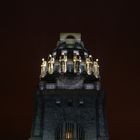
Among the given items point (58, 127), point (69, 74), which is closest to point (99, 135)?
point (58, 127)

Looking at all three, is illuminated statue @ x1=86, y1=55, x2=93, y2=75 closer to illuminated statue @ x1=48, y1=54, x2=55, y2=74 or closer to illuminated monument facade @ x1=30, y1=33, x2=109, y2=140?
illuminated monument facade @ x1=30, y1=33, x2=109, y2=140

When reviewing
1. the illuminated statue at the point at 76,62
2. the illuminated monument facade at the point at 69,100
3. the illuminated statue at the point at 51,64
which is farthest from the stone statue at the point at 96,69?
the illuminated statue at the point at 51,64

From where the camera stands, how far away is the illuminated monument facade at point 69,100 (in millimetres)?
73750

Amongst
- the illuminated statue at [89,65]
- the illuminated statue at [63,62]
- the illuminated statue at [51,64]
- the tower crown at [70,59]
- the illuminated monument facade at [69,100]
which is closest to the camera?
the illuminated monument facade at [69,100]

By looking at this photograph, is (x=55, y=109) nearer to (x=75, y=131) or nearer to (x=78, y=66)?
(x=75, y=131)

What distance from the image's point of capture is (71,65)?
8488 cm

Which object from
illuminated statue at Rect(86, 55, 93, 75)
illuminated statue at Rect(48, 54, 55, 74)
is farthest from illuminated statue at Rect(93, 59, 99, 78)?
illuminated statue at Rect(48, 54, 55, 74)

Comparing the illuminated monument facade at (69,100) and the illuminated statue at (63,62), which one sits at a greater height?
the illuminated statue at (63,62)

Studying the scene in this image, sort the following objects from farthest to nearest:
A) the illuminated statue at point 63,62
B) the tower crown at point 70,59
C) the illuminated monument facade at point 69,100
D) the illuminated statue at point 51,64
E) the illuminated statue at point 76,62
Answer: the tower crown at point 70,59, the illuminated statue at point 51,64, the illuminated statue at point 76,62, the illuminated statue at point 63,62, the illuminated monument facade at point 69,100

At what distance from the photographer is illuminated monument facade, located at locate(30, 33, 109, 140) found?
73.8m

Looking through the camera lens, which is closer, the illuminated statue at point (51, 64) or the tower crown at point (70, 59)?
the illuminated statue at point (51, 64)

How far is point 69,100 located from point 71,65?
9.09 m

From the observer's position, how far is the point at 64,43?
298 feet

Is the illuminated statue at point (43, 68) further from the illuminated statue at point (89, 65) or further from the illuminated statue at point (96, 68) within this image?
the illuminated statue at point (96, 68)
